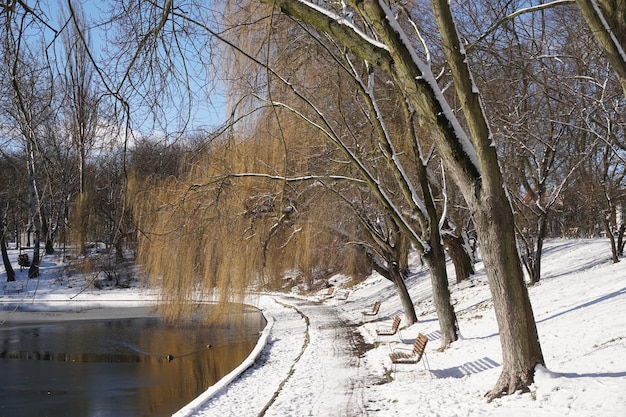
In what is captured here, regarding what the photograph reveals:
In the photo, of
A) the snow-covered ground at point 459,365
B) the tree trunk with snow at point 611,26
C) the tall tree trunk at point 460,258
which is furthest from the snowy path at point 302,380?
the tree trunk with snow at point 611,26

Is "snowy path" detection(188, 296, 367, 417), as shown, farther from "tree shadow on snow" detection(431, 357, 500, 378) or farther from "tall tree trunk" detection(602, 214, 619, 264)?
"tall tree trunk" detection(602, 214, 619, 264)

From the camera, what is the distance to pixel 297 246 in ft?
54.2

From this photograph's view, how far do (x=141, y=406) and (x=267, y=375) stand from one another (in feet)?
6.90

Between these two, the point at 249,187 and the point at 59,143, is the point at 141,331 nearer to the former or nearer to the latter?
the point at 249,187

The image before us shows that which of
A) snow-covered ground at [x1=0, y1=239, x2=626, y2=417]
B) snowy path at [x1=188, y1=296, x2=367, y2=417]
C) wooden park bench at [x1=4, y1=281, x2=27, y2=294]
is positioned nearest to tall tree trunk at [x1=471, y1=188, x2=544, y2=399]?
snow-covered ground at [x1=0, y1=239, x2=626, y2=417]

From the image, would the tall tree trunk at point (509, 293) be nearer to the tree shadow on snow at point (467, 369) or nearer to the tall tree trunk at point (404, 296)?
the tree shadow on snow at point (467, 369)

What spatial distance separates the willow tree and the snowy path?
2.02 meters

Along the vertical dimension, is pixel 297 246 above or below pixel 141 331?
above

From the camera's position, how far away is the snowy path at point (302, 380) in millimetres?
7250

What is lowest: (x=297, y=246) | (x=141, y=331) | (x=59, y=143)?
(x=141, y=331)

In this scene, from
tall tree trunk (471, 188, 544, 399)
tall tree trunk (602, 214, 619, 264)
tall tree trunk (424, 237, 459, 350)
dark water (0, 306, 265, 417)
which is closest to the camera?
tall tree trunk (471, 188, 544, 399)

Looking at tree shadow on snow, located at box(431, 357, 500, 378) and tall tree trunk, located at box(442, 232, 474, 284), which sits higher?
tall tree trunk, located at box(442, 232, 474, 284)

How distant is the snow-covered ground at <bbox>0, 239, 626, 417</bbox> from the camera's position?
5.48m

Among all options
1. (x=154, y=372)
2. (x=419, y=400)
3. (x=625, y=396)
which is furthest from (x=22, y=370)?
(x=625, y=396)
